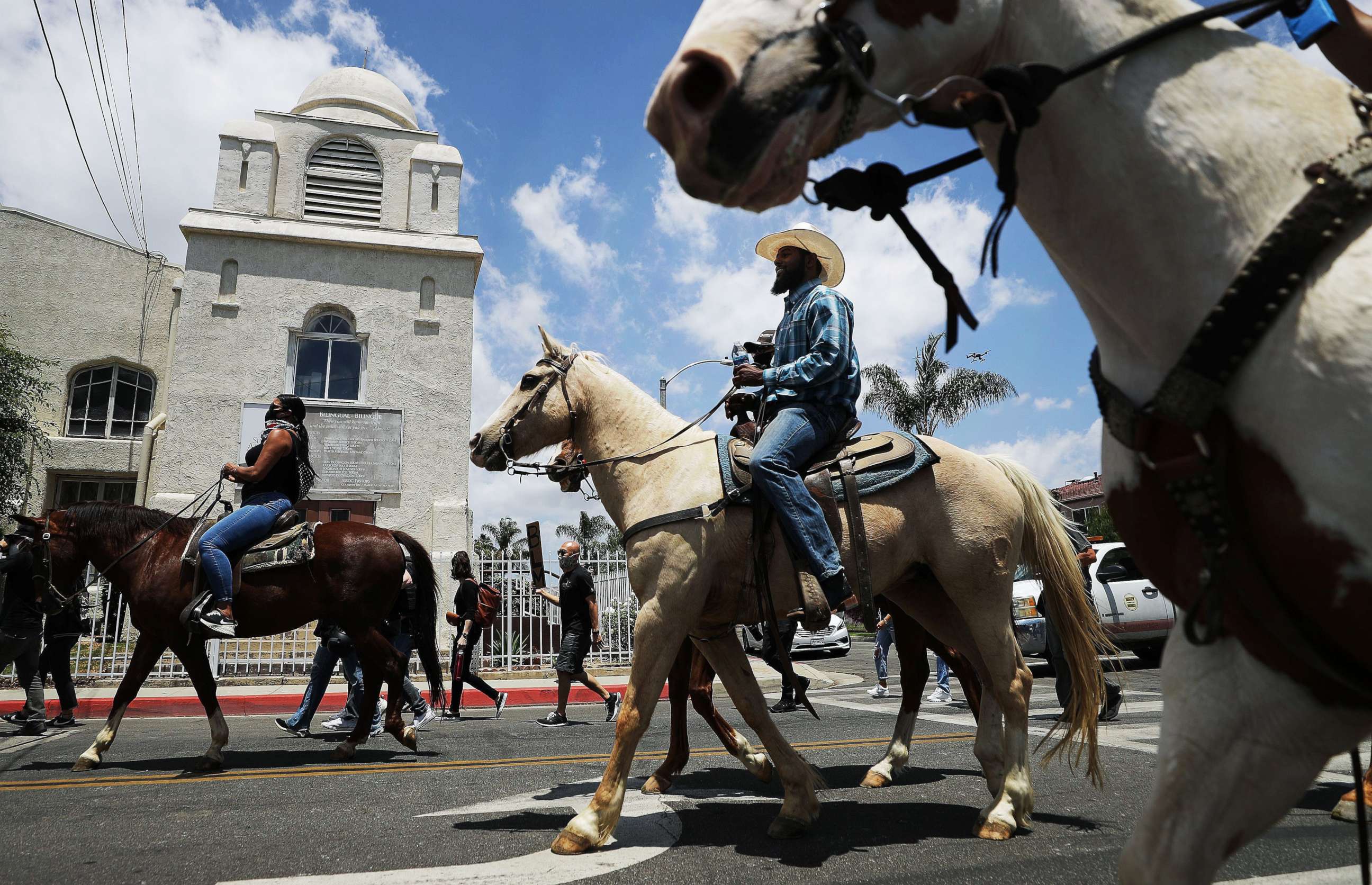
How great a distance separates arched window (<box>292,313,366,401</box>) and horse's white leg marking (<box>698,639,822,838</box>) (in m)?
18.0

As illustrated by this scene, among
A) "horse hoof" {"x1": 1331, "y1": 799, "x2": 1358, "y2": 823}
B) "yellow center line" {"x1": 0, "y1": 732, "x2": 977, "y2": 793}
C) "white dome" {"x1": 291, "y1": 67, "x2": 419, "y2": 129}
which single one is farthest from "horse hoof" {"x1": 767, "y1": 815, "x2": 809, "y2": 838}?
"white dome" {"x1": 291, "y1": 67, "x2": 419, "y2": 129}

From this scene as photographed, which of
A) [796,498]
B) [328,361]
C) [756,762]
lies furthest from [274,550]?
[328,361]

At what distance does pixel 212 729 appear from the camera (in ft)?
20.7

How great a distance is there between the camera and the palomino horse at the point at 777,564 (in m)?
→ 3.91

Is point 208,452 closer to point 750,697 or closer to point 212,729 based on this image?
point 212,729

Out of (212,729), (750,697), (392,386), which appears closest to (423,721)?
(212,729)

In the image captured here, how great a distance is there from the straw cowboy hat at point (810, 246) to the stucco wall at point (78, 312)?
24705 mm

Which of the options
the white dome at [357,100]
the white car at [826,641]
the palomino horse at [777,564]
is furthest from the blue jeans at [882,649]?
the white dome at [357,100]

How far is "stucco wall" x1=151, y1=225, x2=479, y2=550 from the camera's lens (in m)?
19.5

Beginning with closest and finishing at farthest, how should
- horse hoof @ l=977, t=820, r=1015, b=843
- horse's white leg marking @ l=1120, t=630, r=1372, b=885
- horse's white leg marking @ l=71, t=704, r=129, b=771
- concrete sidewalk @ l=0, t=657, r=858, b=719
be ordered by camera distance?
1. horse's white leg marking @ l=1120, t=630, r=1372, b=885
2. horse hoof @ l=977, t=820, r=1015, b=843
3. horse's white leg marking @ l=71, t=704, r=129, b=771
4. concrete sidewalk @ l=0, t=657, r=858, b=719

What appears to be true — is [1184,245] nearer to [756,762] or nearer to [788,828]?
[788,828]

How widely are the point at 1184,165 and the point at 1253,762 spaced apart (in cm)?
87

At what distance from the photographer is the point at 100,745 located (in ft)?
20.8

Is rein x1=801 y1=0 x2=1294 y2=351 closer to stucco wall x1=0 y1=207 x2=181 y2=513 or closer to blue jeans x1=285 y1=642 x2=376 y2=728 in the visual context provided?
blue jeans x1=285 y1=642 x2=376 y2=728
